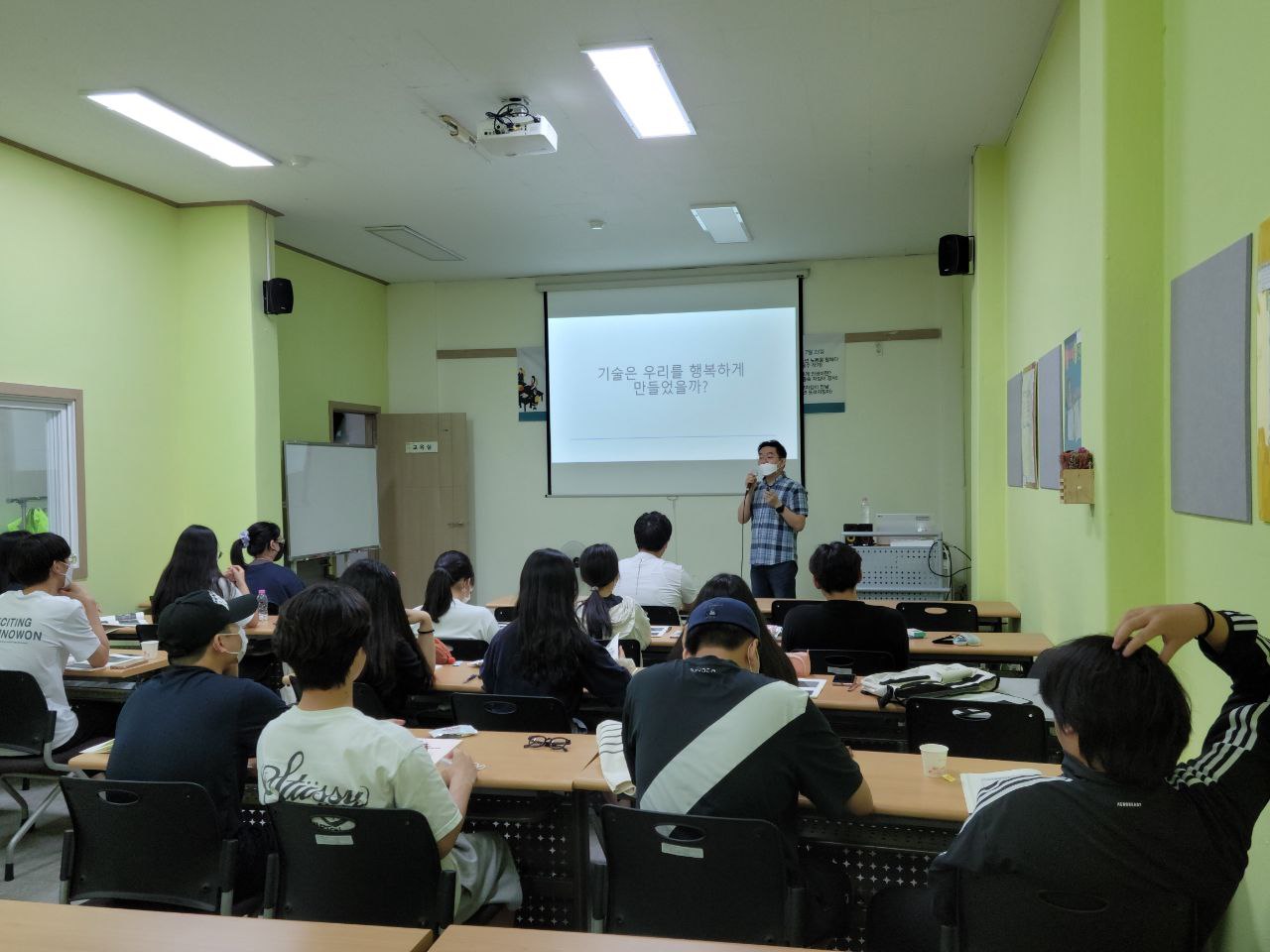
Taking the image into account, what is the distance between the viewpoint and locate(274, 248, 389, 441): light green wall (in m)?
7.48

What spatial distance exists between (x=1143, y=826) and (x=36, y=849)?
4004 millimetres

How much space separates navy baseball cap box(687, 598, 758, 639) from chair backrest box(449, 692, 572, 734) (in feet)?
3.21

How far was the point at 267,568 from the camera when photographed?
5.47 m

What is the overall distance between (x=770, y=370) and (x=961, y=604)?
12.1 feet

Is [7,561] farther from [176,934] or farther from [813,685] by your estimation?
[813,685]

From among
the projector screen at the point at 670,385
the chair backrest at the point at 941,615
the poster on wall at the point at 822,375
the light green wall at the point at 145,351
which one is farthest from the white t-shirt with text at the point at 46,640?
the poster on wall at the point at 822,375

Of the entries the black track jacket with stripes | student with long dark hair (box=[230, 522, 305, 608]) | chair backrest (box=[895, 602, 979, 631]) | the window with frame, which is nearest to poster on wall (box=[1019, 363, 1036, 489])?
chair backrest (box=[895, 602, 979, 631])

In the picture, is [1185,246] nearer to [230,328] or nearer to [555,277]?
[230,328]

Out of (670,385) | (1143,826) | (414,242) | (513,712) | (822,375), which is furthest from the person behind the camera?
(670,385)

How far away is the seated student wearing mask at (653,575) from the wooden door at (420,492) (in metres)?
3.77

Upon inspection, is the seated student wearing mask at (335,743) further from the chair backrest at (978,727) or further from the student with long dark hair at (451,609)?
the student with long dark hair at (451,609)

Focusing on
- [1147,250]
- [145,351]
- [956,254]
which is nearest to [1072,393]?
[1147,250]

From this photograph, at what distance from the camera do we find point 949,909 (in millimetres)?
1643

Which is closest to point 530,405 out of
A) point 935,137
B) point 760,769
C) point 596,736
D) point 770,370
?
point 770,370
